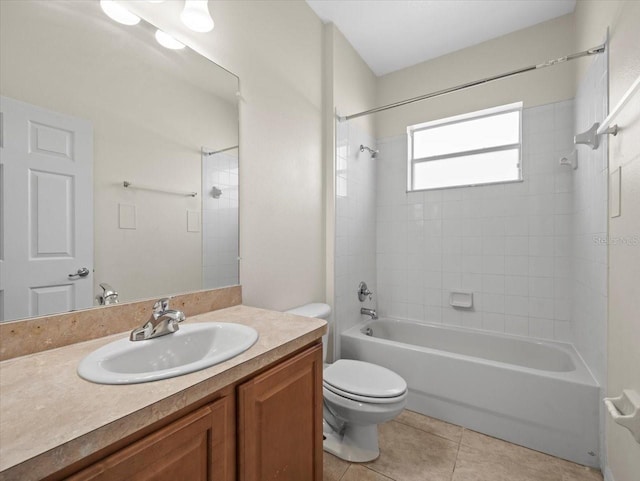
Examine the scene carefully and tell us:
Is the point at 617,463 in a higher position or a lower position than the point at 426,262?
lower

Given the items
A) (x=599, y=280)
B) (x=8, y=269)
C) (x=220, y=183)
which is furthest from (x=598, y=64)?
(x=8, y=269)

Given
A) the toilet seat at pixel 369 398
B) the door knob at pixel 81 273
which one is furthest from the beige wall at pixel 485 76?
the door knob at pixel 81 273

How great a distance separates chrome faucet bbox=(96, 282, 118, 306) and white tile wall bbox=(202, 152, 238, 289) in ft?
1.21

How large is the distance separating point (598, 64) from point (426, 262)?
1.69 m

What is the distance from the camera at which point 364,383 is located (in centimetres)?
154

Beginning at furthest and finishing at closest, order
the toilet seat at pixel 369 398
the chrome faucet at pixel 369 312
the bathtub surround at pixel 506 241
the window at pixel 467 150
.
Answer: the chrome faucet at pixel 369 312, the window at pixel 467 150, the bathtub surround at pixel 506 241, the toilet seat at pixel 369 398

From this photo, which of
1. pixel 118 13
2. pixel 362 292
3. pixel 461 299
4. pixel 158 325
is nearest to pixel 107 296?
pixel 158 325

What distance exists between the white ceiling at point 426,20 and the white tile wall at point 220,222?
1478mm

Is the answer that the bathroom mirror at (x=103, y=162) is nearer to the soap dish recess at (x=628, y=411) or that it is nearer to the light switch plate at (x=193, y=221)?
the light switch plate at (x=193, y=221)

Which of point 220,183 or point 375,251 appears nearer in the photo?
point 220,183

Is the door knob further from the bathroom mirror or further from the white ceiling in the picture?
the white ceiling

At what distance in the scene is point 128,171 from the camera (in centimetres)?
109

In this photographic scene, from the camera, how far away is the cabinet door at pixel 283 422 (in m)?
0.80

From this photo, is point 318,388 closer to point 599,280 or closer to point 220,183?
point 220,183
